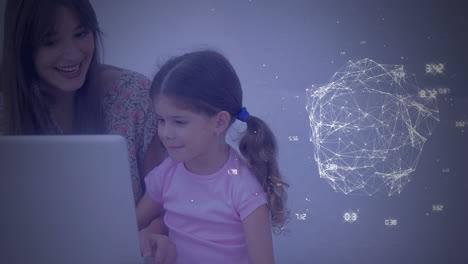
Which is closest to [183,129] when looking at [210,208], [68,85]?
[210,208]

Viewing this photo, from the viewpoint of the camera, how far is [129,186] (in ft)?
2.08

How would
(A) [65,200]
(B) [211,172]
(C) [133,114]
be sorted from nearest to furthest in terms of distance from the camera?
(A) [65,200] < (B) [211,172] < (C) [133,114]

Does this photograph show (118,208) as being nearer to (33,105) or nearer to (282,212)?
(282,212)

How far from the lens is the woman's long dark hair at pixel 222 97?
3.18ft

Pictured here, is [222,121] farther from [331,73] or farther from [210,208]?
[331,73]

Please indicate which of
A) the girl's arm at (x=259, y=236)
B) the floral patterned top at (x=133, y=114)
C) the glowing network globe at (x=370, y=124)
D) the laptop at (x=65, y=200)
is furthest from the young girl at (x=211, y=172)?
the laptop at (x=65, y=200)

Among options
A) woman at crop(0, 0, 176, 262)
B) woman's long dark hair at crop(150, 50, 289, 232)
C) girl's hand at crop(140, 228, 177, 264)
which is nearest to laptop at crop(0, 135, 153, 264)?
girl's hand at crop(140, 228, 177, 264)

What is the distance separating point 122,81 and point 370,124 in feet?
2.99

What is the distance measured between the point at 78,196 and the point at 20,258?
19cm

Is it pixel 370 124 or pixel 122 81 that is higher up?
pixel 122 81

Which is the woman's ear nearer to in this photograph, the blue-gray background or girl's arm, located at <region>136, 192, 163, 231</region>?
the blue-gray background

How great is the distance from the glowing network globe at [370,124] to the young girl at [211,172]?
224 mm

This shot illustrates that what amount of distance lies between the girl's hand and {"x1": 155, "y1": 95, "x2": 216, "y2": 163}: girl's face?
257 millimetres

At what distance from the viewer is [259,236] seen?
0.95m
